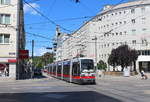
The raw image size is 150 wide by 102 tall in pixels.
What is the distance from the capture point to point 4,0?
41312mm

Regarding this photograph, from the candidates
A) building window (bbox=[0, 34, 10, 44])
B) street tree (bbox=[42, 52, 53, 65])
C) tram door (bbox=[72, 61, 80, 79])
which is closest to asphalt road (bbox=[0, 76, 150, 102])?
tram door (bbox=[72, 61, 80, 79])

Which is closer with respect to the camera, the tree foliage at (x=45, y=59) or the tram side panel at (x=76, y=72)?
the tram side panel at (x=76, y=72)

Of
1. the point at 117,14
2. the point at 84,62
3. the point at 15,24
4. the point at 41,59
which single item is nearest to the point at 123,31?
the point at 117,14

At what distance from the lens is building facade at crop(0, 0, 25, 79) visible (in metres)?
40.4

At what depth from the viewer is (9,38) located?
4119 centimetres

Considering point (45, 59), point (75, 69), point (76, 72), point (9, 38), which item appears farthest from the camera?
point (45, 59)

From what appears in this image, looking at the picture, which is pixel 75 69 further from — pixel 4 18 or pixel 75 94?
pixel 4 18

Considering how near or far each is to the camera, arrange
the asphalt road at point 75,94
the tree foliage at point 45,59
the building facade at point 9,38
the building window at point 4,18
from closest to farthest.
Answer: the asphalt road at point 75,94, the building facade at point 9,38, the building window at point 4,18, the tree foliage at point 45,59

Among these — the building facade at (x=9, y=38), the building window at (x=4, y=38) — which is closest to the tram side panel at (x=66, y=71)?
the building facade at (x=9, y=38)

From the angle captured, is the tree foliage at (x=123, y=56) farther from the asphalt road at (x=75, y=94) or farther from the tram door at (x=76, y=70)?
the asphalt road at (x=75, y=94)

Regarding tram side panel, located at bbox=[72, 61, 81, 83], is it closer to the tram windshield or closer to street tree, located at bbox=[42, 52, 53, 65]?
the tram windshield

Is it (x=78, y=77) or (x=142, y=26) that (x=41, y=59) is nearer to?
(x=142, y=26)

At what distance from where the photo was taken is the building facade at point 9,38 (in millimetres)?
40406

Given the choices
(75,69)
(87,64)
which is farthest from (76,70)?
(87,64)
